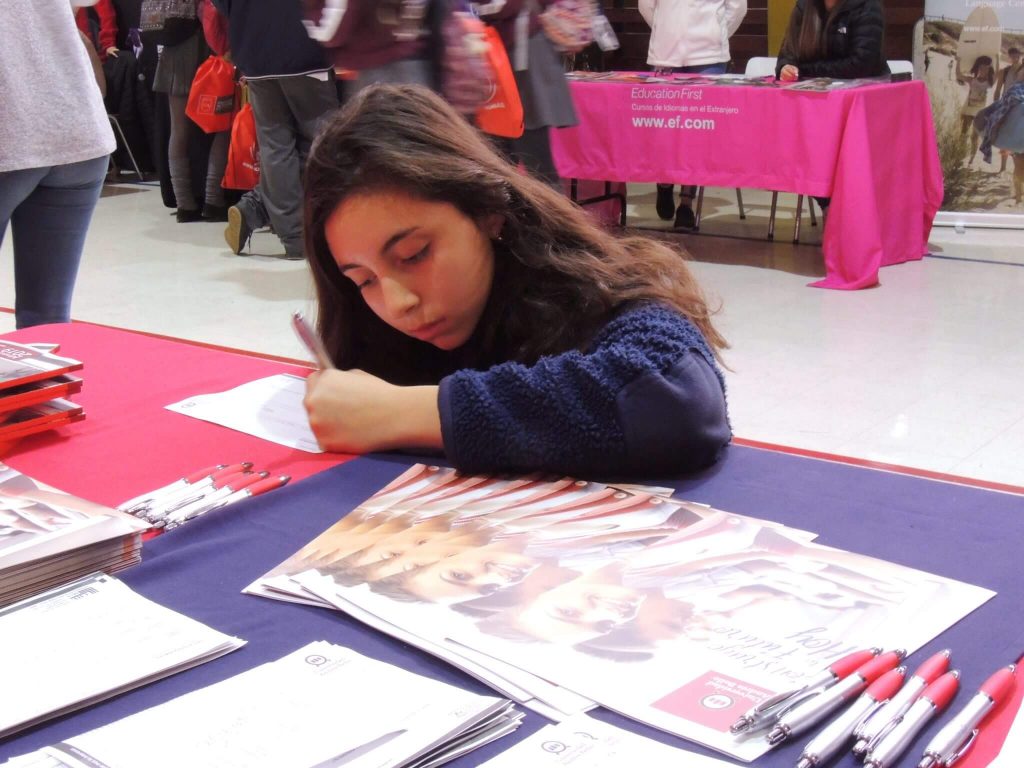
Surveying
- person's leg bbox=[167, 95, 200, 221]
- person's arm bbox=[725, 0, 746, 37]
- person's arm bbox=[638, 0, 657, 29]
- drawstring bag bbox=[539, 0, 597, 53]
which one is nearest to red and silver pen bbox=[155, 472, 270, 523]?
drawstring bag bbox=[539, 0, 597, 53]

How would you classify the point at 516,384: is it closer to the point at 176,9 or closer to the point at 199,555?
the point at 199,555

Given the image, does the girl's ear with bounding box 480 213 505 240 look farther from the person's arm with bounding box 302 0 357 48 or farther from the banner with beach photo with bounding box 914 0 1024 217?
the banner with beach photo with bounding box 914 0 1024 217

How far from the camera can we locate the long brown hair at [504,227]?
3.83 ft

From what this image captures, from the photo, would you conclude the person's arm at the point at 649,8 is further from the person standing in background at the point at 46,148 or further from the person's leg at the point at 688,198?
the person standing in background at the point at 46,148

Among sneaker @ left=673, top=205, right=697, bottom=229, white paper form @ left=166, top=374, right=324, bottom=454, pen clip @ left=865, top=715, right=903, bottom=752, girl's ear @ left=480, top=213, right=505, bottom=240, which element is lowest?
sneaker @ left=673, top=205, right=697, bottom=229

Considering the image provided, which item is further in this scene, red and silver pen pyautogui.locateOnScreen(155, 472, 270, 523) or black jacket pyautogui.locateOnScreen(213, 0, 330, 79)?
black jacket pyautogui.locateOnScreen(213, 0, 330, 79)

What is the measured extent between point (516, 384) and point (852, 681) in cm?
48

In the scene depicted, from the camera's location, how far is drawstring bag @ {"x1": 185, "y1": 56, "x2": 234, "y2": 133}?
511 centimetres

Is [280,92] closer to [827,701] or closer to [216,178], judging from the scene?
[216,178]

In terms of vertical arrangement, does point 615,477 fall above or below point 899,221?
above

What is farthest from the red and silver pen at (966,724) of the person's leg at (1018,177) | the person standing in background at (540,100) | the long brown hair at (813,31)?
the person's leg at (1018,177)

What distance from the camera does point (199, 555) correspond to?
0.91m

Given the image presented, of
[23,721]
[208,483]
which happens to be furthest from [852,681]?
[208,483]

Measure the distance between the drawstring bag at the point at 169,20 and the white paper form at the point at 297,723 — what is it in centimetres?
508
